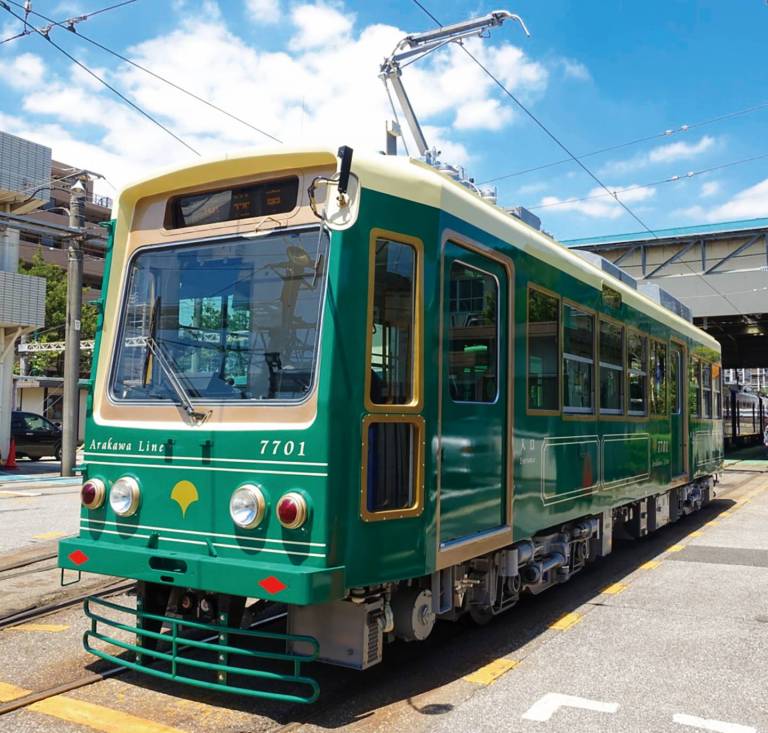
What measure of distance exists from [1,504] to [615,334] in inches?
412

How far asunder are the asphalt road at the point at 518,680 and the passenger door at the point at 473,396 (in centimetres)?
93

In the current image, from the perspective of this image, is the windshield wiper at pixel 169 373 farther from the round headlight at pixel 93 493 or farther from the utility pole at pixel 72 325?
the utility pole at pixel 72 325

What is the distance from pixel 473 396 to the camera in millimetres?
5070

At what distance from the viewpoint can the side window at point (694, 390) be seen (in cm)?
1102

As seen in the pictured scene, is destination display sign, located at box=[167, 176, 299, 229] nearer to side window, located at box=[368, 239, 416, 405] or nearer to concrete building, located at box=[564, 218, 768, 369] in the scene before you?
side window, located at box=[368, 239, 416, 405]

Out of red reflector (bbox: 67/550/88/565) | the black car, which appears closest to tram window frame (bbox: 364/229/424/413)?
red reflector (bbox: 67/550/88/565)

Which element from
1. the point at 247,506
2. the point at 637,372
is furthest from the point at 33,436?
the point at 247,506

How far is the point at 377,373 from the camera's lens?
14.2 ft

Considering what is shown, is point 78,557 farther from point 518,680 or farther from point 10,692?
point 518,680

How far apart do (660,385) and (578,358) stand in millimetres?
3174

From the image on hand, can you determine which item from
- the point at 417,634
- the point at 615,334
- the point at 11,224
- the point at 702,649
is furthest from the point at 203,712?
the point at 11,224

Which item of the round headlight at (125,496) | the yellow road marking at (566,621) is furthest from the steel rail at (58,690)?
the yellow road marking at (566,621)

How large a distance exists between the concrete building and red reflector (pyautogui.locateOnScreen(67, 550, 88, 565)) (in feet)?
67.6

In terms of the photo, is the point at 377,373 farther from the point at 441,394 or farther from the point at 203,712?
the point at 203,712
